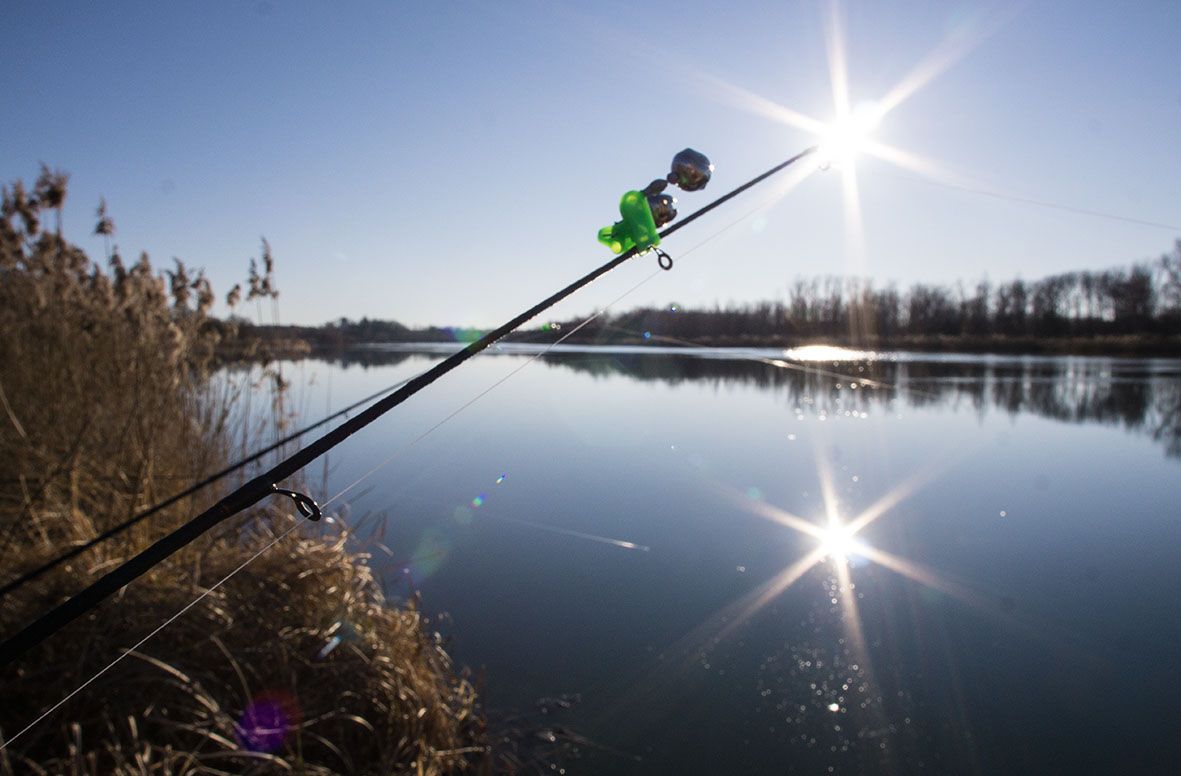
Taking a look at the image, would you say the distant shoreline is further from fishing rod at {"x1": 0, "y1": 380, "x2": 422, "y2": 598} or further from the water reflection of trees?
fishing rod at {"x1": 0, "y1": 380, "x2": 422, "y2": 598}

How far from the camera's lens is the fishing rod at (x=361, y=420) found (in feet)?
2.26

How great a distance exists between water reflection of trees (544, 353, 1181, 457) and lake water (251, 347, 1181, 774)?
1644 millimetres

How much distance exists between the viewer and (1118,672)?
143 inches

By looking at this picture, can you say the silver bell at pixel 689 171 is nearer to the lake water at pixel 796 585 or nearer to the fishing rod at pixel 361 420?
the fishing rod at pixel 361 420

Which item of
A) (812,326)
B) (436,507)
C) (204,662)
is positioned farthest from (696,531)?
(812,326)

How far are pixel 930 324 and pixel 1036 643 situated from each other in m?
46.5

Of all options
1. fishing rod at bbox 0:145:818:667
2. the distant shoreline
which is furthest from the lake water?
the distant shoreline

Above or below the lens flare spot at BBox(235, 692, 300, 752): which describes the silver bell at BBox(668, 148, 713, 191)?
above

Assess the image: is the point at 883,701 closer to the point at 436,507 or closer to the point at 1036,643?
the point at 1036,643

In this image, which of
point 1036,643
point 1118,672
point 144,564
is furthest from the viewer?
point 1036,643

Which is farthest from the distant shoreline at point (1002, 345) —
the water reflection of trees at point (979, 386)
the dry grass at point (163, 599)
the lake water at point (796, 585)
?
the dry grass at point (163, 599)

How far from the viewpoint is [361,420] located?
37.0 inches

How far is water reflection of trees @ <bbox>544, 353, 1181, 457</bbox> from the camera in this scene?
1216 centimetres

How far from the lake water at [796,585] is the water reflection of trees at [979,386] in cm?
164
